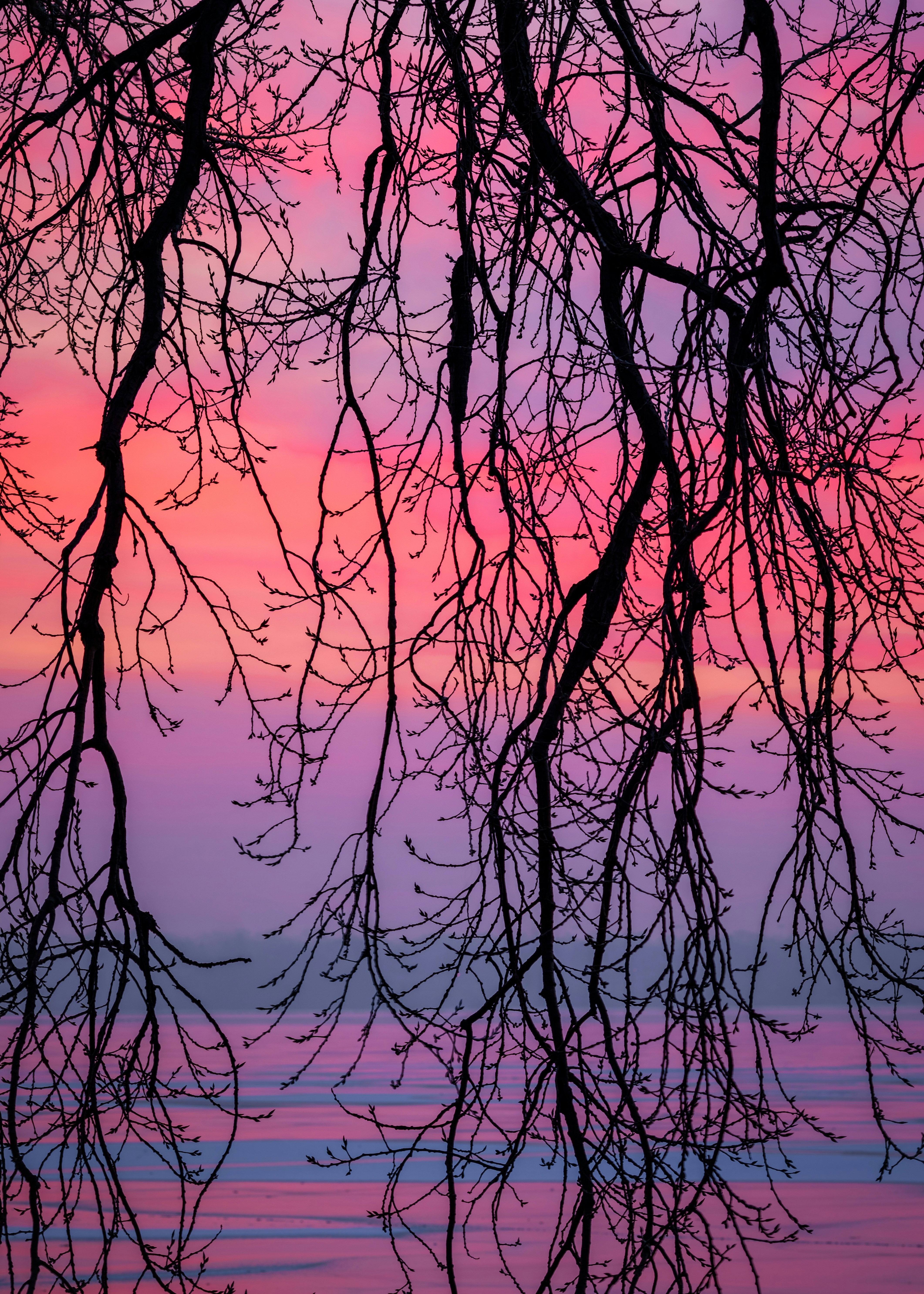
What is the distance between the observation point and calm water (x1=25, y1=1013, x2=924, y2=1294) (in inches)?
916

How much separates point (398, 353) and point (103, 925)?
4.60ft

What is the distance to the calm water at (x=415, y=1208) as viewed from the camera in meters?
23.3

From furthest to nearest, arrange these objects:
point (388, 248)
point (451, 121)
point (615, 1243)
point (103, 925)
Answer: point (451, 121) → point (388, 248) → point (103, 925) → point (615, 1243)

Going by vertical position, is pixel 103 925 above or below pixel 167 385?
below

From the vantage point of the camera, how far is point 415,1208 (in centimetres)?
1684

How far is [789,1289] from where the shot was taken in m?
25.8

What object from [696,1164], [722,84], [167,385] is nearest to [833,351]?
[722,84]

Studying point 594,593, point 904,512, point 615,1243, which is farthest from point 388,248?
point 615,1243

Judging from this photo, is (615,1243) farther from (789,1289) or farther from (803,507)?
(789,1289)

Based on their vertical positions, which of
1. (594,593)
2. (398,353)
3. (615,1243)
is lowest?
(615,1243)

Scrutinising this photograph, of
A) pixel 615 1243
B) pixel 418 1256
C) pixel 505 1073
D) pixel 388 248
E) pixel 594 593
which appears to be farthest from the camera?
pixel 505 1073

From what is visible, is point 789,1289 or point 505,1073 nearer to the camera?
point 789,1289

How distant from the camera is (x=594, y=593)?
2609 millimetres

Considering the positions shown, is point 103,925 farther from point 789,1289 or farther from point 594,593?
point 789,1289
